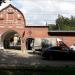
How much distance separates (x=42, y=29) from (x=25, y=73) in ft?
159

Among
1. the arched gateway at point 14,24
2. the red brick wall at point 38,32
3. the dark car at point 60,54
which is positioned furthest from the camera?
the arched gateway at point 14,24

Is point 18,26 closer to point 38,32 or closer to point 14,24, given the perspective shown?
point 14,24

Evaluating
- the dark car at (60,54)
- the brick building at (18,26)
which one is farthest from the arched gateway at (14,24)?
the dark car at (60,54)

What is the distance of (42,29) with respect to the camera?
56.2 meters

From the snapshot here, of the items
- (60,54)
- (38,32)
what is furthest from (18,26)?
(60,54)

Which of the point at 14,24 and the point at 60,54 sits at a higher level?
the point at 14,24

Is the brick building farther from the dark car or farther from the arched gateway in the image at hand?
the dark car

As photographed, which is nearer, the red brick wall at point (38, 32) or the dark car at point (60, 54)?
the dark car at point (60, 54)

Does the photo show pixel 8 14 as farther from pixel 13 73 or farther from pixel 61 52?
pixel 13 73

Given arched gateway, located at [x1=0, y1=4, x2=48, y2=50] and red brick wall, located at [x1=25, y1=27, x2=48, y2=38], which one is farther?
arched gateway, located at [x1=0, y1=4, x2=48, y2=50]

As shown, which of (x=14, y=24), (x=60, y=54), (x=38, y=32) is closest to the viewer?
(x=60, y=54)

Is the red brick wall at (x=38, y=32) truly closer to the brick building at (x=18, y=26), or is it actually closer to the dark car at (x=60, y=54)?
the brick building at (x=18, y=26)

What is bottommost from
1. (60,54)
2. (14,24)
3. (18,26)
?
Answer: (60,54)

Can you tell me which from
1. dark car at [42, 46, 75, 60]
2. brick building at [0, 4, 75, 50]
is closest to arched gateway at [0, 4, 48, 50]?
brick building at [0, 4, 75, 50]
